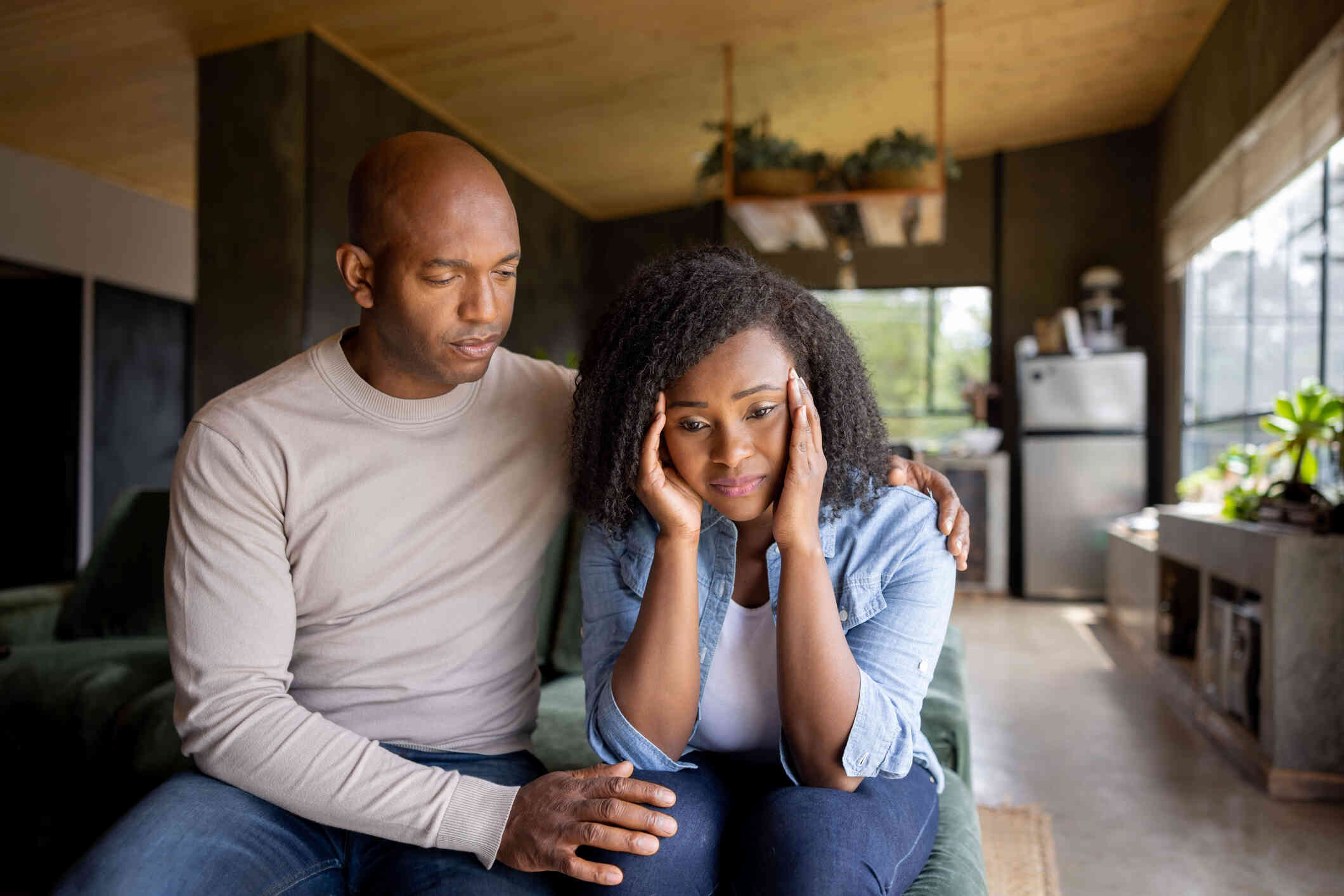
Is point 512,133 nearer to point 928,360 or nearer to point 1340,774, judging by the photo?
point 928,360

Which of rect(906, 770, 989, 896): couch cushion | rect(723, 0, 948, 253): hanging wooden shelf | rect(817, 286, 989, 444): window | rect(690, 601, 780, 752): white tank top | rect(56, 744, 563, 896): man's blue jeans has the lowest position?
rect(906, 770, 989, 896): couch cushion

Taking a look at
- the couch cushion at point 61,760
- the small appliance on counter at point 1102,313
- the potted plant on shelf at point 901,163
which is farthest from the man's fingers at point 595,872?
the small appliance on counter at point 1102,313

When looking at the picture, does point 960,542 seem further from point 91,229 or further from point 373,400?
point 91,229

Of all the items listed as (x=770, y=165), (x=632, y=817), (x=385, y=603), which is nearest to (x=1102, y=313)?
(x=770, y=165)

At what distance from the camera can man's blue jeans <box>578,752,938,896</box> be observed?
1028 millimetres

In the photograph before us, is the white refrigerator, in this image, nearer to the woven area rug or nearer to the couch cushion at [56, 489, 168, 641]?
the woven area rug

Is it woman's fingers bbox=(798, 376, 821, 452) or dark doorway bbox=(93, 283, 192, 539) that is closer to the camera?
woman's fingers bbox=(798, 376, 821, 452)

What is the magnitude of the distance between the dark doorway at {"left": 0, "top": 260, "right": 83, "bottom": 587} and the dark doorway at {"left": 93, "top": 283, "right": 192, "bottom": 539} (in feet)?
0.45

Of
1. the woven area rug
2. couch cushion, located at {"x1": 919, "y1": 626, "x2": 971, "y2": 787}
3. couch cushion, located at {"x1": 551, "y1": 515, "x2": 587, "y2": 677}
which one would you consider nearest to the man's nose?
couch cushion, located at {"x1": 919, "y1": 626, "x2": 971, "y2": 787}

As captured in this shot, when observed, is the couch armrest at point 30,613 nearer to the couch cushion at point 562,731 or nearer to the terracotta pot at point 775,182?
the couch cushion at point 562,731

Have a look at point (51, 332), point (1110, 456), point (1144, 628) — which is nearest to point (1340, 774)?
point (1144, 628)

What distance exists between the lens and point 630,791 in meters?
1.11

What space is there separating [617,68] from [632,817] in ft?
15.2

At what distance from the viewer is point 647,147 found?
6449 millimetres
